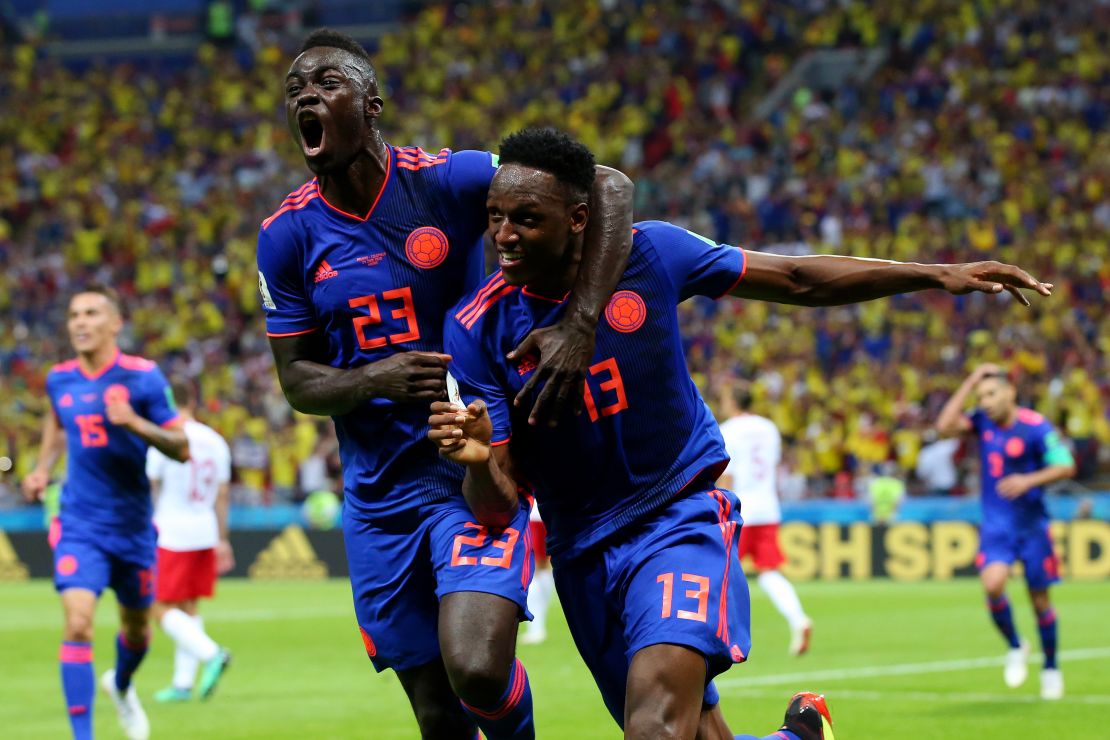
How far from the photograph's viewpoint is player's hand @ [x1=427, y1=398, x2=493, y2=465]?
5.21 meters

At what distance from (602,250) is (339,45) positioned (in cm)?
131

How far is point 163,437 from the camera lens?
957 cm

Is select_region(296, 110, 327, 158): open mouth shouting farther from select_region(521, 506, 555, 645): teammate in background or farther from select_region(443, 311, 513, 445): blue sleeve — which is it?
select_region(521, 506, 555, 645): teammate in background

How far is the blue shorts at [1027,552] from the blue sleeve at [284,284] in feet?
24.5

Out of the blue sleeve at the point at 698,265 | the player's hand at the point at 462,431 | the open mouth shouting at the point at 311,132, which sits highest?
the open mouth shouting at the point at 311,132

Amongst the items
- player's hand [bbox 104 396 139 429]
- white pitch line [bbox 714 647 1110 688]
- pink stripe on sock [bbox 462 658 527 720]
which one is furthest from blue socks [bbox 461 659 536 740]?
white pitch line [bbox 714 647 1110 688]

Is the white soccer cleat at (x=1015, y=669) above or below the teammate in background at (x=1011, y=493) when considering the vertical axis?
below

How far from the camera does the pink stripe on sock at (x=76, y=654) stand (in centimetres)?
920

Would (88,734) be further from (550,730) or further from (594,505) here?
(594,505)

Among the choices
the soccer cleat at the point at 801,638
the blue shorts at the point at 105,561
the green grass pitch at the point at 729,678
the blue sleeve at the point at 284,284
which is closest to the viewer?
the blue sleeve at the point at 284,284

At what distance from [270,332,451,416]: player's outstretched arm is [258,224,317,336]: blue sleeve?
49 millimetres

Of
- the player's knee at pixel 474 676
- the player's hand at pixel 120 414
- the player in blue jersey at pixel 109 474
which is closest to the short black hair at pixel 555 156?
the player's knee at pixel 474 676

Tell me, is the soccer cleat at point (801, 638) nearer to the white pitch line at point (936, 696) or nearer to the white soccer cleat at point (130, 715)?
the white pitch line at point (936, 696)

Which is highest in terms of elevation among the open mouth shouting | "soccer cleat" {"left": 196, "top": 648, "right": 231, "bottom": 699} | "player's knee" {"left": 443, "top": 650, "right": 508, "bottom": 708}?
the open mouth shouting
